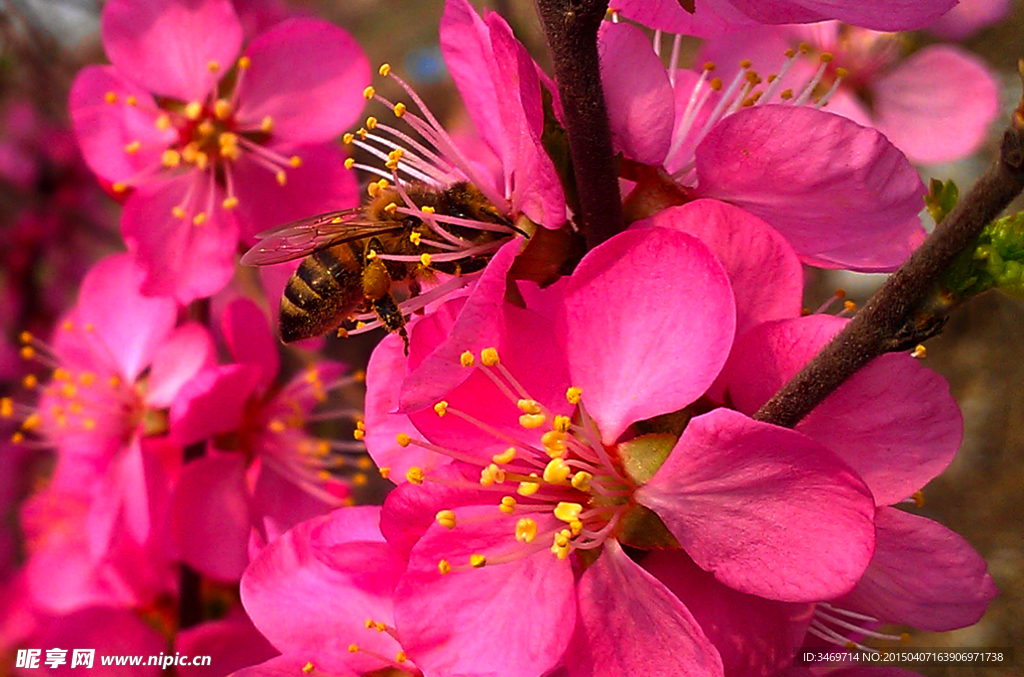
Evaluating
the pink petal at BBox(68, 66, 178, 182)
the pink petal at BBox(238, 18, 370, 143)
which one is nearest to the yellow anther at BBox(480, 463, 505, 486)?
the pink petal at BBox(238, 18, 370, 143)

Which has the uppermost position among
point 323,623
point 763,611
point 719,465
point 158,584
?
point 719,465

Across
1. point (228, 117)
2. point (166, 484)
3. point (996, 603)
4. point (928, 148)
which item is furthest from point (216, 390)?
point (996, 603)

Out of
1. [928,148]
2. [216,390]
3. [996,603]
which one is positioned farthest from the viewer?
[996,603]

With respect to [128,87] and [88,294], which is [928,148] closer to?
[128,87]

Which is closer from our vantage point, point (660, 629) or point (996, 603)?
point (660, 629)

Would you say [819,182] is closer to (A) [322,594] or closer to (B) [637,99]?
(B) [637,99]
